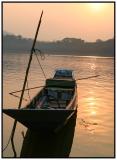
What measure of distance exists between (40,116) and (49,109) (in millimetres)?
492

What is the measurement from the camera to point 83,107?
2394cm

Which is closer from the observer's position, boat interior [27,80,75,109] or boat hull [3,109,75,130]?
boat hull [3,109,75,130]

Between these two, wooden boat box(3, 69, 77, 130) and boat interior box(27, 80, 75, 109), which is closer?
wooden boat box(3, 69, 77, 130)

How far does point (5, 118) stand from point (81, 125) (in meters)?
4.25

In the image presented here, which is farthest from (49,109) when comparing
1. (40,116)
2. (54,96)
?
(54,96)

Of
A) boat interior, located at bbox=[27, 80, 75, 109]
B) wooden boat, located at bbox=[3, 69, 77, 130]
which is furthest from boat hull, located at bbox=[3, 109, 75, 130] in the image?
boat interior, located at bbox=[27, 80, 75, 109]

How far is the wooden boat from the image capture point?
583 inches

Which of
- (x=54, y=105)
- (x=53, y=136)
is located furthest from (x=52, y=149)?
(x=54, y=105)

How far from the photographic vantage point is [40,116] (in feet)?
48.8

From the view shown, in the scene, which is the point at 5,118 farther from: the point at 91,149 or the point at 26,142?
the point at 91,149

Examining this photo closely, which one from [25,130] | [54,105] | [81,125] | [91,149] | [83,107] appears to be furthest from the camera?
[83,107]

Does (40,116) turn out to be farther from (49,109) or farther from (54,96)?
A: (54,96)

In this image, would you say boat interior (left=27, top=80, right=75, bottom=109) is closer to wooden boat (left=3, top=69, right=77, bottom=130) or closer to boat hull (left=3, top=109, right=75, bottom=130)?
wooden boat (left=3, top=69, right=77, bottom=130)

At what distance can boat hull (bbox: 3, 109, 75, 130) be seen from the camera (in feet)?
48.4
